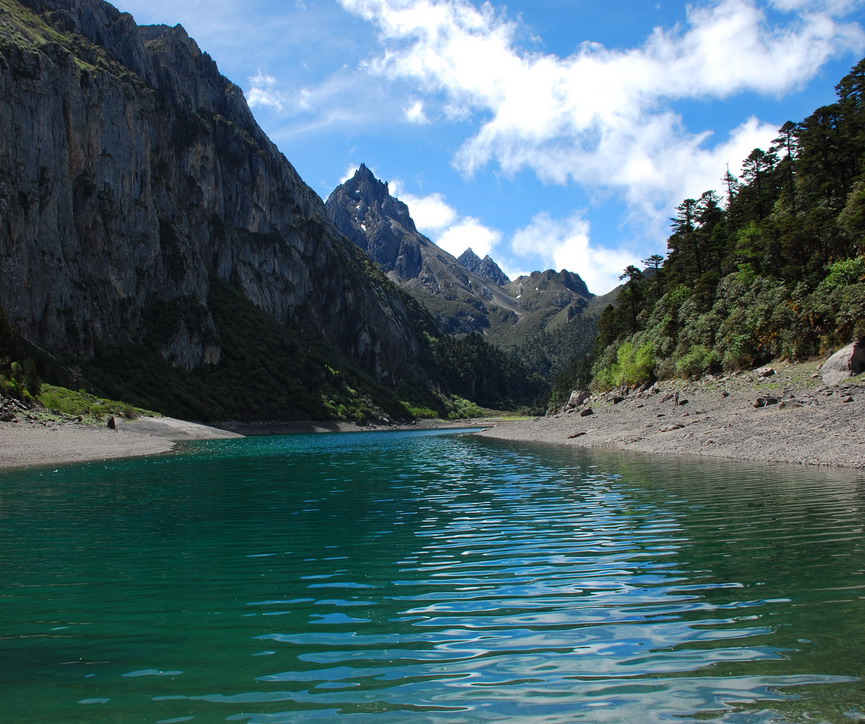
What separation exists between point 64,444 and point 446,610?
50914mm

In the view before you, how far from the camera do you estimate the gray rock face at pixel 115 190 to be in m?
104

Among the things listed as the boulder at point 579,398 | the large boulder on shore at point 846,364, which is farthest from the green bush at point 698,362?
the boulder at point 579,398

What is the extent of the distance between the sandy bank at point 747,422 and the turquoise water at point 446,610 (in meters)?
8.23

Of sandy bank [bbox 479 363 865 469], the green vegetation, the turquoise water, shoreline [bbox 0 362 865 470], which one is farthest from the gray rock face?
the turquoise water

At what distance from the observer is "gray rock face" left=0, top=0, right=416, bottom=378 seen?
10381 cm

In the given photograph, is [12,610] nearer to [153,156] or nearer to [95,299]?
[95,299]

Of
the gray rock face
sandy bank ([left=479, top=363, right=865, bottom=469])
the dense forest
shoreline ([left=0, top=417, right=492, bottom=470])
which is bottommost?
shoreline ([left=0, top=417, right=492, bottom=470])

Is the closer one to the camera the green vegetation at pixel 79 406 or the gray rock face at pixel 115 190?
the green vegetation at pixel 79 406

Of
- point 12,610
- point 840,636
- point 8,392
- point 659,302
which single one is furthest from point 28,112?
point 840,636

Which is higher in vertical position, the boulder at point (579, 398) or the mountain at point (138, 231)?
the mountain at point (138, 231)

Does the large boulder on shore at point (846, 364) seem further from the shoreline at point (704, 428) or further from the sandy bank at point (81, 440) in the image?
the sandy bank at point (81, 440)

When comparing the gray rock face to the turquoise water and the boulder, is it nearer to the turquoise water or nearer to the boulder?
the boulder

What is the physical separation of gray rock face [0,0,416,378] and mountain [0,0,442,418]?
35 centimetres

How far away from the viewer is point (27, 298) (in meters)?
100
